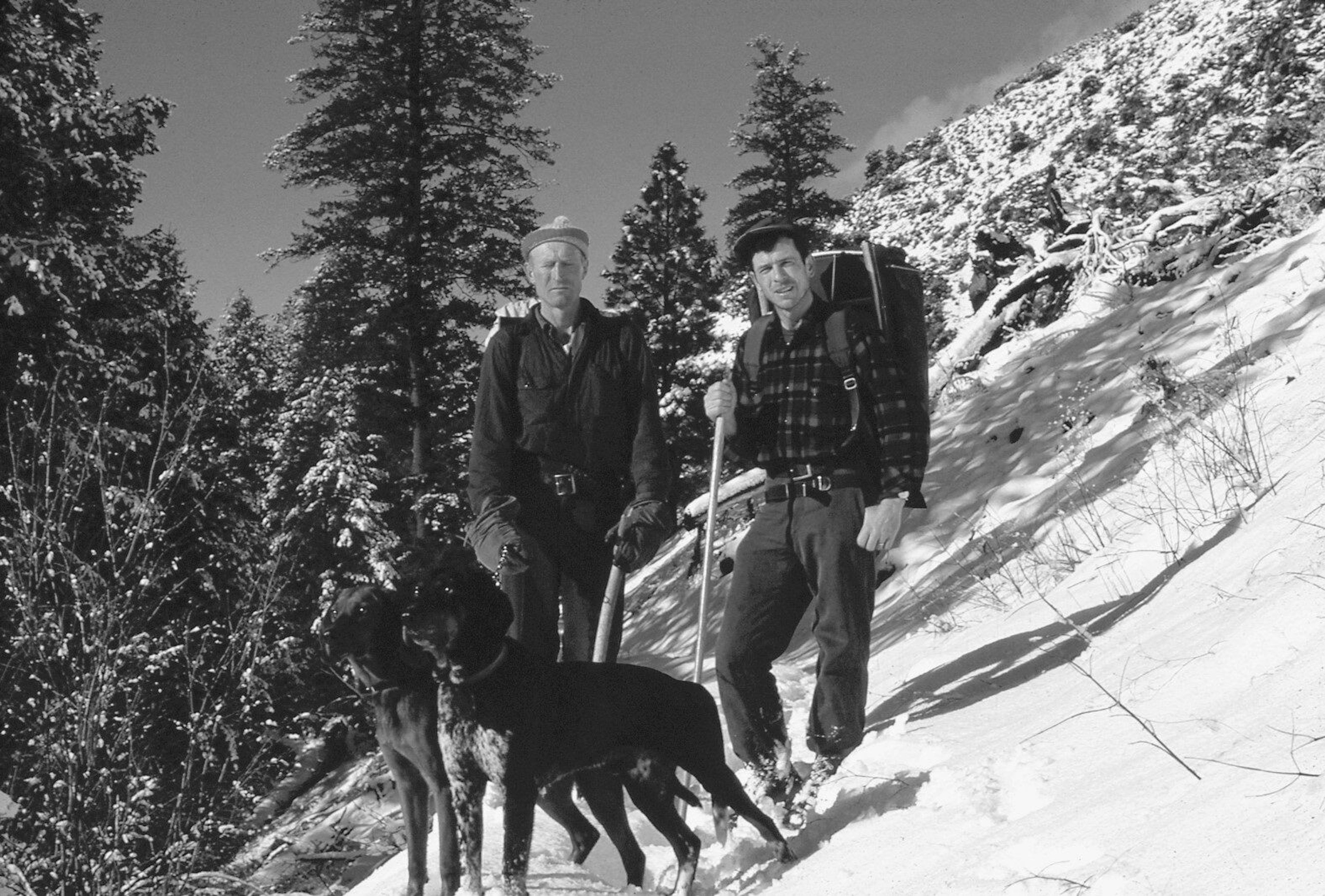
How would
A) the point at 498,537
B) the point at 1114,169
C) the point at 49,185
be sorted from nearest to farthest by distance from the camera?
the point at 498,537 < the point at 49,185 < the point at 1114,169

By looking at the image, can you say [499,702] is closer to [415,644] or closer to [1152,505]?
[415,644]

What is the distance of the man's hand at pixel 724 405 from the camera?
12.1ft

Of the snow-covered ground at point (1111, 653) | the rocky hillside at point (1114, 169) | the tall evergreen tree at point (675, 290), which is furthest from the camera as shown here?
the tall evergreen tree at point (675, 290)

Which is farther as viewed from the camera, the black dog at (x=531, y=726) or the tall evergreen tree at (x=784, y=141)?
the tall evergreen tree at (x=784, y=141)

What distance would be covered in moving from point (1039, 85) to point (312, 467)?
5743 centimetres

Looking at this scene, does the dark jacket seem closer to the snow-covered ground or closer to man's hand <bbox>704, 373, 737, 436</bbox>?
man's hand <bbox>704, 373, 737, 436</bbox>

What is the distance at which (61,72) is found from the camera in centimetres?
1065

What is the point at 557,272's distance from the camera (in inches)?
143

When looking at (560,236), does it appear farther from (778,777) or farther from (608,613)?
(778,777)

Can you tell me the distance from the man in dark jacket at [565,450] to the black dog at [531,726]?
52 centimetres

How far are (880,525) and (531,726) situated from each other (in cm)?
145

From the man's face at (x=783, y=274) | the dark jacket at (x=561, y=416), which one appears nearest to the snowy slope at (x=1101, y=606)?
the dark jacket at (x=561, y=416)

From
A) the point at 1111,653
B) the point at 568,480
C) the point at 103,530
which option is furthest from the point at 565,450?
the point at 103,530

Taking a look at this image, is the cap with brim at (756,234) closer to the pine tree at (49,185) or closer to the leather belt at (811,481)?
the leather belt at (811,481)
